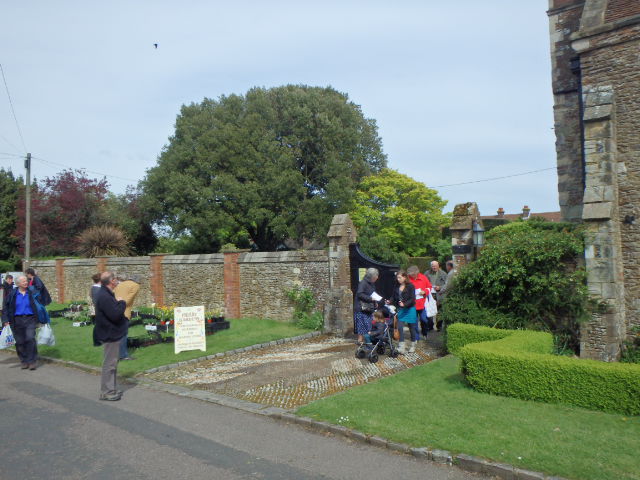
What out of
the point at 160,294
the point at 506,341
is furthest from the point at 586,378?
the point at 160,294

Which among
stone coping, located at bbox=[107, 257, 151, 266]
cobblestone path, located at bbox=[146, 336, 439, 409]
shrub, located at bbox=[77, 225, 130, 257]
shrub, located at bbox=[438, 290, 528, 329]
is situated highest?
shrub, located at bbox=[77, 225, 130, 257]

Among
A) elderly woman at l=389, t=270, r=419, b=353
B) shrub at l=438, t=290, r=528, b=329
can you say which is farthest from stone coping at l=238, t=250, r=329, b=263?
shrub at l=438, t=290, r=528, b=329

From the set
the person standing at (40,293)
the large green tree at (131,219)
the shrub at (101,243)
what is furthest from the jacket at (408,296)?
the large green tree at (131,219)

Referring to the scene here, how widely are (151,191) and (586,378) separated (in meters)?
32.7

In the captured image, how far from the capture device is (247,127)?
34375 mm

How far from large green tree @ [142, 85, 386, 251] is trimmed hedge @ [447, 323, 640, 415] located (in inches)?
1035

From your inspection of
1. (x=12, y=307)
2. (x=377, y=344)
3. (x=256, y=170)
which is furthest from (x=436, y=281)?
(x=256, y=170)

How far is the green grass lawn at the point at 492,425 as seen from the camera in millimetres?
4816

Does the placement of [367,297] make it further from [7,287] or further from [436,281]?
[7,287]

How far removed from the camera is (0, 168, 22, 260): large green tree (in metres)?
38.3

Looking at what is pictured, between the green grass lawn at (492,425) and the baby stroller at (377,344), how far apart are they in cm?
183

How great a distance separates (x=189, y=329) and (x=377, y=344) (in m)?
4.49

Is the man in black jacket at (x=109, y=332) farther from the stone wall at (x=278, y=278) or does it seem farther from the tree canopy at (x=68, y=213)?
the tree canopy at (x=68, y=213)

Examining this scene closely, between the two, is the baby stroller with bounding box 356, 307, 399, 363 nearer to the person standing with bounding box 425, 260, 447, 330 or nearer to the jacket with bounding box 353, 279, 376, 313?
the jacket with bounding box 353, 279, 376, 313
